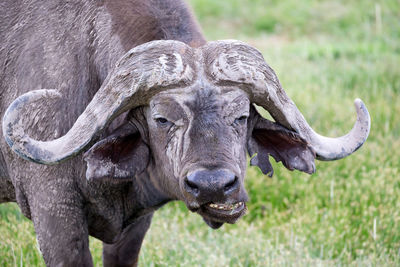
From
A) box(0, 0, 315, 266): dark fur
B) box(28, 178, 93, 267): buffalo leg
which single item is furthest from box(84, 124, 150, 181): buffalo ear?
box(28, 178, 93, 267): buffalo leg

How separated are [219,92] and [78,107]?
887 millimetres

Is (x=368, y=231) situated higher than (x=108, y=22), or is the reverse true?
(x=108, y=22)

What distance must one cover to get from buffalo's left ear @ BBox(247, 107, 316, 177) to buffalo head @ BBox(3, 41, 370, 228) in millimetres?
141

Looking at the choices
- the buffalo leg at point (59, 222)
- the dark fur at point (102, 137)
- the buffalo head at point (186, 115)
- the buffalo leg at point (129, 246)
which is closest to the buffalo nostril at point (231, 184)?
the buffalo head at point (186, 115)

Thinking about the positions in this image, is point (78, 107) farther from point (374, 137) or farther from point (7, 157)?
point (374, 137)

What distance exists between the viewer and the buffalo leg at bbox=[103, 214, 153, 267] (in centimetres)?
510

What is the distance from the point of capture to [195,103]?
3783mm

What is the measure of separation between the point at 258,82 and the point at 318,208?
3007mm

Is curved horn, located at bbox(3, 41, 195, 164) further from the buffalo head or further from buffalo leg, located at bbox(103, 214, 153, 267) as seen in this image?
buffalo leg, located at bbox(103, 214, 153, 267)

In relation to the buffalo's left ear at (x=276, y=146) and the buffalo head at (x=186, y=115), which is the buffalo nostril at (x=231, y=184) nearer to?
the buffalo head at (x=186, y=115)

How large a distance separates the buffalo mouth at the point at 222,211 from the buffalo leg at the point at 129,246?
51.9 inches

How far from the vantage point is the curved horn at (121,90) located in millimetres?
3738

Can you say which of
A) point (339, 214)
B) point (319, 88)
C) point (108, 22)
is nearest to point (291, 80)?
point (319, 88)

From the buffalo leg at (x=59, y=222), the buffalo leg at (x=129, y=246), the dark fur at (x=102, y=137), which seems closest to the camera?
the dark fur at (x=102, y=137)
